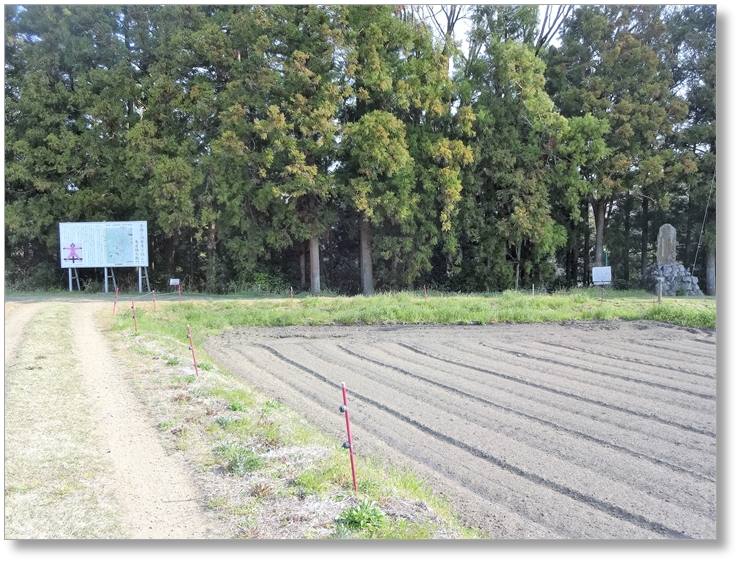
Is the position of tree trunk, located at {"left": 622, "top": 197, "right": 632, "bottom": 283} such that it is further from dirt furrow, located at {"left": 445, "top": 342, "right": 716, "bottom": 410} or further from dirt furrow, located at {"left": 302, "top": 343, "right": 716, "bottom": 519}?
dirt furrow, located at {"left": 302, "top": 343, "right": 716, "bottom": 519}

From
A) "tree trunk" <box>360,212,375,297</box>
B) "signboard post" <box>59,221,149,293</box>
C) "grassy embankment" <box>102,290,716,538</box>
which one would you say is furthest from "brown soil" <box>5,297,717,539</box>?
"tree trunk" <box>360,212,375,297</box>

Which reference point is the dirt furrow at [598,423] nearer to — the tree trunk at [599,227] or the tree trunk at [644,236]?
the tree trunk at [599,227]

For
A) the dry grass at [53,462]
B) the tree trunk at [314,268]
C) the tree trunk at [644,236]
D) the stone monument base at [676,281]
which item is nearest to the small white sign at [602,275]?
the stone monument base at [676,281]

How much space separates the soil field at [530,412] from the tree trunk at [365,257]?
841 centimetres

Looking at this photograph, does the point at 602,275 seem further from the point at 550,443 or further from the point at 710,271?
the point at 550,443

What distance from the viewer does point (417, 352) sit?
12.6 meters

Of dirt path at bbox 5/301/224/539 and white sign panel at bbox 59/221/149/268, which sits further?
white sign panel at bbox 59/221/149/268

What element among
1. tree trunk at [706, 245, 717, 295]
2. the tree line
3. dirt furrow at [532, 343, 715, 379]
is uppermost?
the tree line

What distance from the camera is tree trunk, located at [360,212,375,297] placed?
2331cm

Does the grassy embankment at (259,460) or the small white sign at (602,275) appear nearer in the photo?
the grassy embankment at (259,460)

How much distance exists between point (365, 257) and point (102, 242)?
1028 centimetres

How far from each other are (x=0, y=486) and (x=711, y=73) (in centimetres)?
2435

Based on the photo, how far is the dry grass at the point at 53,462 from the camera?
156 inches

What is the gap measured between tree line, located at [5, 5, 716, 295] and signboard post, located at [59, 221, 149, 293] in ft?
4.77
